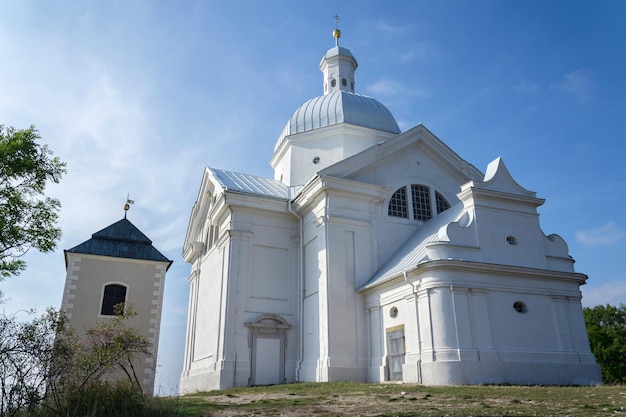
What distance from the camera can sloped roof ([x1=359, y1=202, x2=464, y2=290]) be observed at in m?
18.5

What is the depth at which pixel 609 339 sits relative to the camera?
41438 millimetres

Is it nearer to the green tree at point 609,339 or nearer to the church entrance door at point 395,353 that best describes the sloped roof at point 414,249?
the church entrance door at point 395,353

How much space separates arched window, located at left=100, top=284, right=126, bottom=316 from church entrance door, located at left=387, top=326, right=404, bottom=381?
15.3 metres

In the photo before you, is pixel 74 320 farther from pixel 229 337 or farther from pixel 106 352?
pixel 106 352

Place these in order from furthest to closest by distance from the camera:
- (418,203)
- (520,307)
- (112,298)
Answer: (112,298) < (418,203) < (520,307)

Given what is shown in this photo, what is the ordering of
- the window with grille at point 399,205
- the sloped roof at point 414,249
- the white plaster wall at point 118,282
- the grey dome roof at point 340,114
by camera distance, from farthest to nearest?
1. the grey dome roof at point 340,114
2. the white plaster wall at point 118,282
3. the window with grille at point 399,205
4. the sloped roof at point 414,249

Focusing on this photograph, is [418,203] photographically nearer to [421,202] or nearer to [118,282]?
[421,202]

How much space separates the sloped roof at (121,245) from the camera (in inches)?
1106

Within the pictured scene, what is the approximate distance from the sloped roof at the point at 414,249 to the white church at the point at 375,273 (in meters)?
0.11

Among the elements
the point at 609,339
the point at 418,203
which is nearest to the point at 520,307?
the point at 418,203

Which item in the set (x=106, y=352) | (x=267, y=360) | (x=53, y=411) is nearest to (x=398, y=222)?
(x=267, y=360)

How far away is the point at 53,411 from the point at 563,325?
51.6ft

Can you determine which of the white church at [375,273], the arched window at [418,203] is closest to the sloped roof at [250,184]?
the white church at [375,273]

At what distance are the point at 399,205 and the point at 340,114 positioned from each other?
7.08 m
